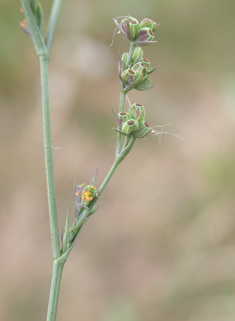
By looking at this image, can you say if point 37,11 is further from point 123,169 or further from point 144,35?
point 123,169

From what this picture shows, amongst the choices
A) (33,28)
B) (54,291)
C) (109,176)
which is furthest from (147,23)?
A: (54,291)

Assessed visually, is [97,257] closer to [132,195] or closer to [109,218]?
[109,218]

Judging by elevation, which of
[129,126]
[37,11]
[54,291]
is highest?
[37,11]

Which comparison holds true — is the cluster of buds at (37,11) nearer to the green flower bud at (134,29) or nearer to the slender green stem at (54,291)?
the green flower bud at (134,29)

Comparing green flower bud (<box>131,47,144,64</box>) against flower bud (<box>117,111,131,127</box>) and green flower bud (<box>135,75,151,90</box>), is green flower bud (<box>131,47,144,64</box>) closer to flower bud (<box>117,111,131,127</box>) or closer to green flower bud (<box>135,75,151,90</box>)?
green flower bud (<box>135,75,151,90</box>)

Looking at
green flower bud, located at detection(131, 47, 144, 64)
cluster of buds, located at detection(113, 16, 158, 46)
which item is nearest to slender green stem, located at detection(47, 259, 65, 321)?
green flower bud, located at detection(131, 47, 144, 64)
